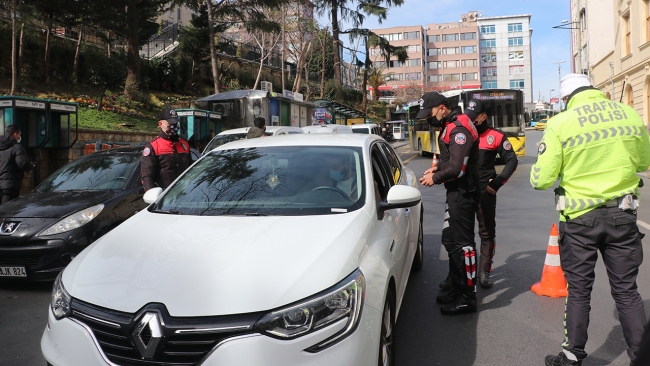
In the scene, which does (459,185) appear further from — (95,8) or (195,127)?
(95,8)

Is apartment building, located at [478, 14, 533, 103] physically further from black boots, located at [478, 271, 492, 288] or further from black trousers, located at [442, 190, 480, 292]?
black trousers, located at [442, 190, 480, 292]

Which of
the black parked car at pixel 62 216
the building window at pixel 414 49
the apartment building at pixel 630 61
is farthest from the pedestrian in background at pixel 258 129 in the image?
the building window at pixel 414 49

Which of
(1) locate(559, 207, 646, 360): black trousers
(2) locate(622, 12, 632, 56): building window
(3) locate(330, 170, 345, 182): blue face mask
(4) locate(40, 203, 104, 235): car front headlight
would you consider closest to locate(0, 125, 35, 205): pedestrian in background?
(4) locate(40, 203, 104, 235): car front headlight

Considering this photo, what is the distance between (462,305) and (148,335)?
2.82 m

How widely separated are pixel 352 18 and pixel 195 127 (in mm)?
28156

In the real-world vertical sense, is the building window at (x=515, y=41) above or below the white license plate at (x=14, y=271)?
above

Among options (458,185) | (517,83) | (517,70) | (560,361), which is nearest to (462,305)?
(458,185)

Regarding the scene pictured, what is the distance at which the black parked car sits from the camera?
498cm

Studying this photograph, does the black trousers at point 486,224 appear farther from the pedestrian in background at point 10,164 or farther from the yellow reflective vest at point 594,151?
the pedestrian in background at point 10,164

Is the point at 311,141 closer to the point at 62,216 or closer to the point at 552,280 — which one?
the point at 552,280

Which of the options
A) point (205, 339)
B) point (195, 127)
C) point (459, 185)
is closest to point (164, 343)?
point (205, 339)

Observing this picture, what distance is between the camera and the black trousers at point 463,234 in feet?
13.5

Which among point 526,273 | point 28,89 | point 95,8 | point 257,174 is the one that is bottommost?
point 526,273

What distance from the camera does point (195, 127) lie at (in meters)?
15.0
